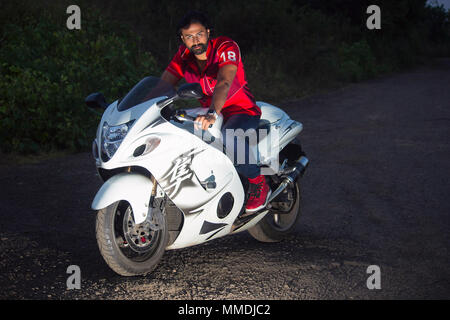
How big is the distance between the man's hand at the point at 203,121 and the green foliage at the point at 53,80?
5.46 metres

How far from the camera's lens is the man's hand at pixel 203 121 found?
3.83 m

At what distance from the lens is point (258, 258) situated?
4391 mm

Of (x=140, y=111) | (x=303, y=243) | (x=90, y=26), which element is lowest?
(x=303, y=243)

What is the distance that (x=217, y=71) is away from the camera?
4.41 m

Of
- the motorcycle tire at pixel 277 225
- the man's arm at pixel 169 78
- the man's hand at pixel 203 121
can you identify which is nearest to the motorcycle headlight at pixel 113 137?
the man's hand at pixel 203 121

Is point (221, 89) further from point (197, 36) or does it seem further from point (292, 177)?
point (292, 177)

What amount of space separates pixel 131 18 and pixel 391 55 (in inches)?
558

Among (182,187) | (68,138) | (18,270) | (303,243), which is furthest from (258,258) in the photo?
(68,138)

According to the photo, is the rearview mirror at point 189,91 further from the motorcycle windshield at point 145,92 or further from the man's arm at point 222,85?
the man's arm at point 222,85

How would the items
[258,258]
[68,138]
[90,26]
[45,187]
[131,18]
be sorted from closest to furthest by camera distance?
1. [258,258]
2. [45,187]
3. [68,138]
4. [90,26]
5. [131,18]

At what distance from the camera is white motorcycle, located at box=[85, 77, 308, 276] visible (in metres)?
3.60

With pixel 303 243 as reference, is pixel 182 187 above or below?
above

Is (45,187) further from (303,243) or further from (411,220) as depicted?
(411,220)

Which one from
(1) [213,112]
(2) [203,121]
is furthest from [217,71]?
(2) [203,121]
